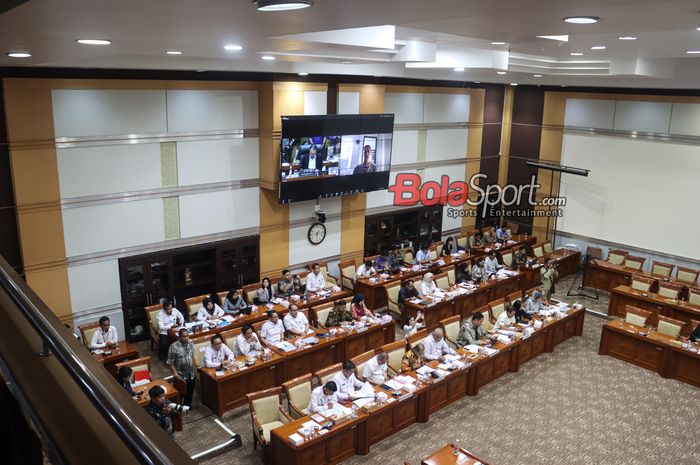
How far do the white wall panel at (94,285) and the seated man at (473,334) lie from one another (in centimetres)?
629

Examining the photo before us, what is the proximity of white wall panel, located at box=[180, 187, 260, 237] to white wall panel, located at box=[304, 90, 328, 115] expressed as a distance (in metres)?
2.08

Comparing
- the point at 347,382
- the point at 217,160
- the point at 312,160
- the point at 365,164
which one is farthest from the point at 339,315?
the point at 365,164

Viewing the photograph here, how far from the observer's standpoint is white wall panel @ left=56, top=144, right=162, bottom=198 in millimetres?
9805

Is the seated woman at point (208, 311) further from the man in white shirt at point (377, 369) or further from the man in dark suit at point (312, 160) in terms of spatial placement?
the man in dark suit at point (312, 160)

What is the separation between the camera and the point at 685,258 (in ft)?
47.2

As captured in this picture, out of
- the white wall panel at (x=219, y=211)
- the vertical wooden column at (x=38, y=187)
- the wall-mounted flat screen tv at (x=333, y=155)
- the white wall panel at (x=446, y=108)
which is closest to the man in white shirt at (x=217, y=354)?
the vertical wooden column at (x=38, y=187)

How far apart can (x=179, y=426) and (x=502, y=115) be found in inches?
532

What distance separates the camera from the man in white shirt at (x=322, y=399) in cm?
746

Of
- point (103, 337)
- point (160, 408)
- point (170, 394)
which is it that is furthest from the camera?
point (103, 337)

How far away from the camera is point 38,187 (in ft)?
31.2

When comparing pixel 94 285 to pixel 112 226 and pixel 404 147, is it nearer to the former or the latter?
pixel 112 226

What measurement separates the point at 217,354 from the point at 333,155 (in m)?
5.61

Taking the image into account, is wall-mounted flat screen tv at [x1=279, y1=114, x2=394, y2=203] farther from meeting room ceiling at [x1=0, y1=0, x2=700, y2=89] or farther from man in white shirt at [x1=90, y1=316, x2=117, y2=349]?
man in white shirt at [x1=90, y1=316, x2=117, y2=349]

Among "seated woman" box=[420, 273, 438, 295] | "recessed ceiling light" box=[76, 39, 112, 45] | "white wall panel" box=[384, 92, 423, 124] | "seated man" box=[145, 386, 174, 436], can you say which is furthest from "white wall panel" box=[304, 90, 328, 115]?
"recessed ceiling light" box=[76, 39, 112, 45]
